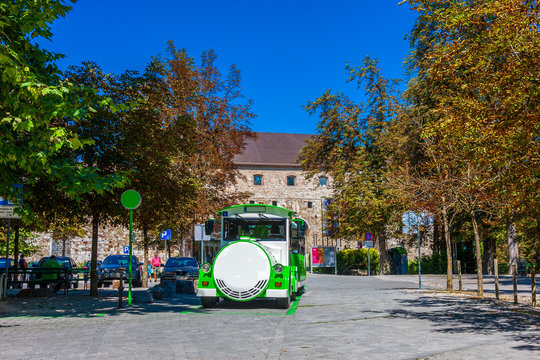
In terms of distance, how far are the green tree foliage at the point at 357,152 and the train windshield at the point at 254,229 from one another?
64.0 ft

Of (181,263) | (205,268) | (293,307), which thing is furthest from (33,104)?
(181,263)

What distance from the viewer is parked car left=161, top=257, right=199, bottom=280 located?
2570cm

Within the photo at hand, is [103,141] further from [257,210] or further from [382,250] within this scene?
[382,250]

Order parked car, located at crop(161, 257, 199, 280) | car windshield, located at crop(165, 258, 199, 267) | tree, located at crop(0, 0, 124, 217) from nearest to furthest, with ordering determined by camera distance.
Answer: tree, located at crop(0, 0, 124, 217) < parked car, located at crop(161, 257, 199, 280) < car windshield, located at crop(165, 258, 199, 267)

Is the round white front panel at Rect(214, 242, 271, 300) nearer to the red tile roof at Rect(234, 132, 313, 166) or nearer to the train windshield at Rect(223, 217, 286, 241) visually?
the train windshield at Rect(223, 217, 286, 241)

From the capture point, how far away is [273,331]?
9.27 metres

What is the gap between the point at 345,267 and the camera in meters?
44.0

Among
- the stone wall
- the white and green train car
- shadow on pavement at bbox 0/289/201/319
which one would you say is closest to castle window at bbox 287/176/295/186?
the stone wall

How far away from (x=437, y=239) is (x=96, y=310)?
30.1 meters

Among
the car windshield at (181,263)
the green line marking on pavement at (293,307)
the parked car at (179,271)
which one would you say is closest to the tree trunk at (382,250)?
the car windshield at (181,263)

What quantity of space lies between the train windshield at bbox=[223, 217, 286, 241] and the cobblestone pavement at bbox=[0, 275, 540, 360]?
5.94ft

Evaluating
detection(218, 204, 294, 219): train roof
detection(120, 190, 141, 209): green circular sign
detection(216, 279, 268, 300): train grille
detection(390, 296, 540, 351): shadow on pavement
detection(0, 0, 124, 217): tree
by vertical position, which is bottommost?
detection(390, 296, 540, 351): shadow on pavement

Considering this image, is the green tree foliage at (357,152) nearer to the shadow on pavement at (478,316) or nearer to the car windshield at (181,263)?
the car windshield at (181,263)

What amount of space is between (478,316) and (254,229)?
595 centimetres
